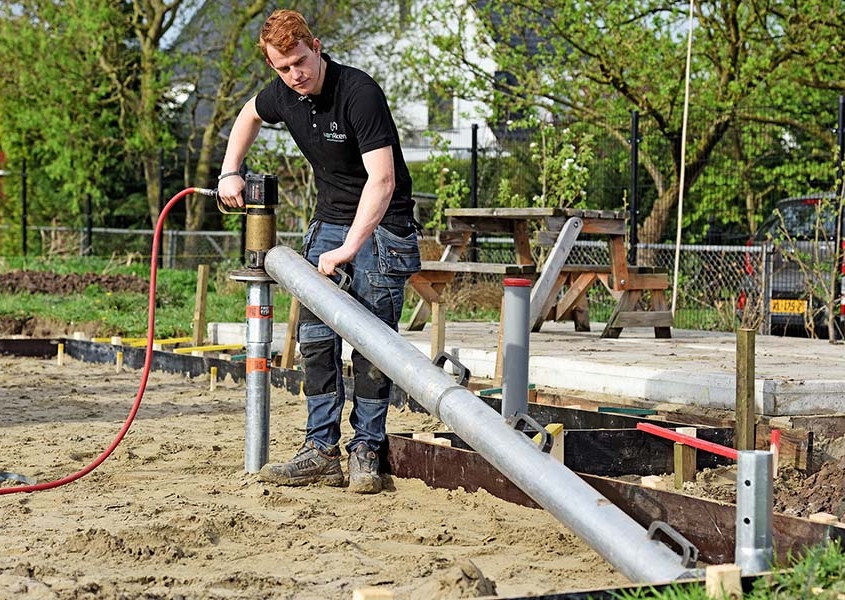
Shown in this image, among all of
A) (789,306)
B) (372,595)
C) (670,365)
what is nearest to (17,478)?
(372,595)

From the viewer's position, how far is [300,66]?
460cm

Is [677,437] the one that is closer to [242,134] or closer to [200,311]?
[242,134]

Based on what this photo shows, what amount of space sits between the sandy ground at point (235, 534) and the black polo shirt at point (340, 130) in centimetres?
123

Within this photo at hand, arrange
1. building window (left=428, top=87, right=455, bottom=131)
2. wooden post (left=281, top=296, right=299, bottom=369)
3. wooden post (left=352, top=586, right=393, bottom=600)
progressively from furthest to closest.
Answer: building window (left=428, top=87, right=455, bottom=131), wooden post (left=281, top=296, right=299, bottom=369), wooden post (left=352, top=586, right=393, bottom=600)

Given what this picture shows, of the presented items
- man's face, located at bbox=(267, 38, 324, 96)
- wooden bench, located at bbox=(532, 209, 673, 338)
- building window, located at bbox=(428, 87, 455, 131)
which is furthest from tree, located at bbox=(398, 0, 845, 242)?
man's face, located at bbox=(267, 38, 324, 96)

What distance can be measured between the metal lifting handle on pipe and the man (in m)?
0.30

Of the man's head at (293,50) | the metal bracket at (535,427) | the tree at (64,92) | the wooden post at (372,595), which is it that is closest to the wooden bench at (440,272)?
the man's head at (293,50)

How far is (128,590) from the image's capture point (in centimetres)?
324

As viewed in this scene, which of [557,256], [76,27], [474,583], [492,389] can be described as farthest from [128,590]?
[76,27]

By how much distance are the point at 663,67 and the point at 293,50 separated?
474 inches

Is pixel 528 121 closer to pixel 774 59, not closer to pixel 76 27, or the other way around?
pixel 774 59

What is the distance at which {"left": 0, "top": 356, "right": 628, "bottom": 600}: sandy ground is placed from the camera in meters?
3.32

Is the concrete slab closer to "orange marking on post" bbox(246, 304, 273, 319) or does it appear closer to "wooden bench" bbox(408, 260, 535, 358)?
"wooden bench" bbox(408, 260, 535, 358)

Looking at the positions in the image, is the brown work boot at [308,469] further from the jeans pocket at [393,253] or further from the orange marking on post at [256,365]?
the jeans pocket at [393,253]
